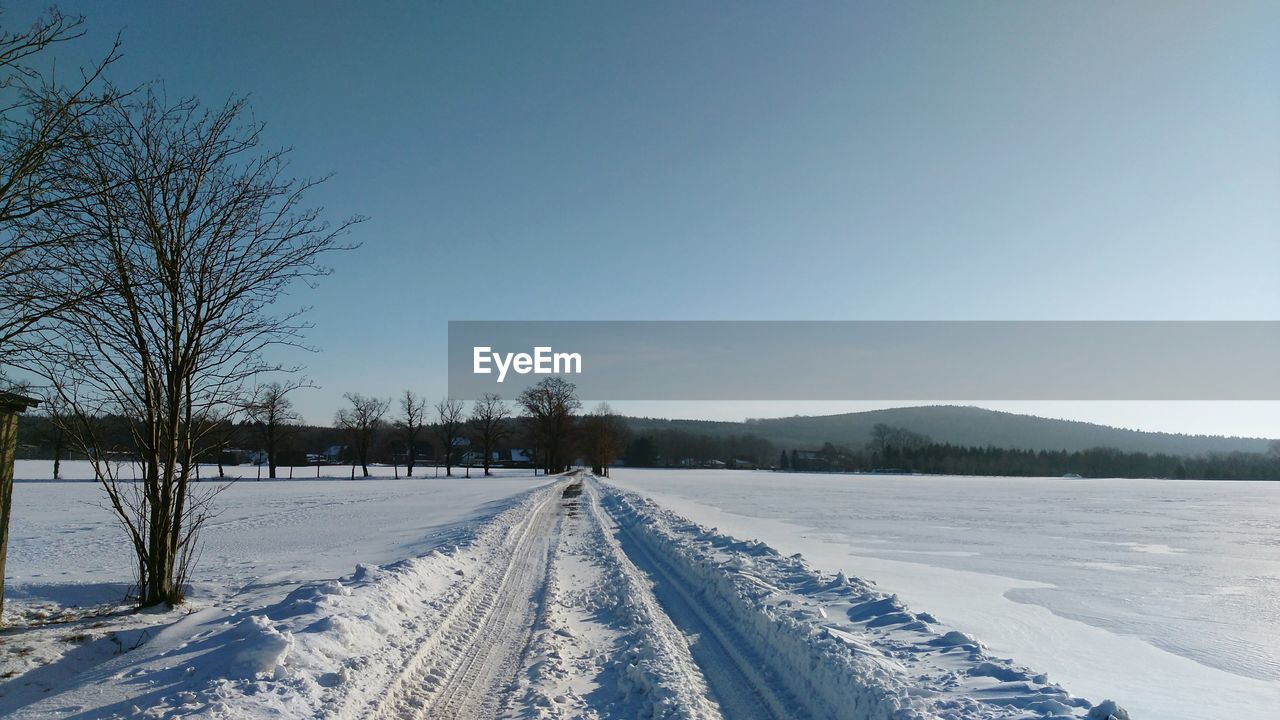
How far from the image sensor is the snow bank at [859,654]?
16.1 feet

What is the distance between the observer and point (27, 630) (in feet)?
22.7

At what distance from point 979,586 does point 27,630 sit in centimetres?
1318

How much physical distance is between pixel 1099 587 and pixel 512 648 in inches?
427

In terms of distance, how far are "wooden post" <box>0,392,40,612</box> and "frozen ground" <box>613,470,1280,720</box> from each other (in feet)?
35.5

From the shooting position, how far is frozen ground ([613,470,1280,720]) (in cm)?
690

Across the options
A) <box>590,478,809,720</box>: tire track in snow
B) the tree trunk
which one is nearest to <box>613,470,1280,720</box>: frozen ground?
<box>590,478,809,720</box>: tire track in snow

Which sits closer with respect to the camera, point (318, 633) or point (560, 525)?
point (318, 633)

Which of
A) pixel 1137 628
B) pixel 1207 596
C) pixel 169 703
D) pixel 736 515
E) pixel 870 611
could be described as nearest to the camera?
pixel 169 703

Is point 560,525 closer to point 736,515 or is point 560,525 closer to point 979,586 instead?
point 736,515

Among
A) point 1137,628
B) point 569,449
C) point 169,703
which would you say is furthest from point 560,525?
point 569,449

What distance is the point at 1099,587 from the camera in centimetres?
1203

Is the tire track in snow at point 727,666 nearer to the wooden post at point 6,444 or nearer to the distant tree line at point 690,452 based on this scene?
the wooden post at point 6,444

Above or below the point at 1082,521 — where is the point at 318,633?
above

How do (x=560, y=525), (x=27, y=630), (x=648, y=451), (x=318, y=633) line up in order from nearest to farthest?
1. (x=318, y=633)
2. (x=27, y=630)
3. (x=560, y=525)
4. (x=648, y=451)
